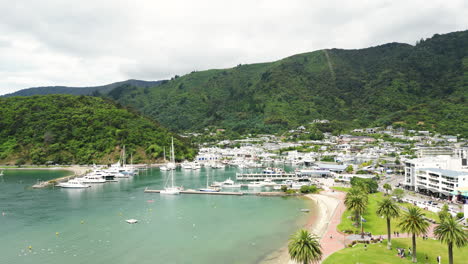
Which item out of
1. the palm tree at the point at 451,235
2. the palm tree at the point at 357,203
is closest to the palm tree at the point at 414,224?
the palm tree at the point at 451,235

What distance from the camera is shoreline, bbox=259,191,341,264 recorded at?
129 ft

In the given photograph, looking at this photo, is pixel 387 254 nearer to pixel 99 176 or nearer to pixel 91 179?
pixel 91 179

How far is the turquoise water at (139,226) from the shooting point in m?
42.1

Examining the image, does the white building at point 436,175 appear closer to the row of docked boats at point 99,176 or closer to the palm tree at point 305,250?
the palm tree at point 305,250

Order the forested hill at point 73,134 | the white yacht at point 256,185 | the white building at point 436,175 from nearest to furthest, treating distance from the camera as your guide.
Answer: the white building at point 436,175 < the white yacht at point 256,185 < the forested hill at point 73,134

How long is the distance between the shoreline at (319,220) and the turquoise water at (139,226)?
4.49 feet

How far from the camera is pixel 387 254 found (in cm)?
3509

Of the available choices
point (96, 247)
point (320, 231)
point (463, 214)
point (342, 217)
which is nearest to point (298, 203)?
point (342, 217)

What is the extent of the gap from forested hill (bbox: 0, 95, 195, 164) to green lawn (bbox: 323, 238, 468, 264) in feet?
377

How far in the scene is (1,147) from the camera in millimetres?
144875


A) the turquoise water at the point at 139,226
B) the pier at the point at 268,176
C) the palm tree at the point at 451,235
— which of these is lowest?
the turquoise water at the point at 139,226

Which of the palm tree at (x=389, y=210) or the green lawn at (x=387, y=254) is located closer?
the green lawn at (x=387, y=254)

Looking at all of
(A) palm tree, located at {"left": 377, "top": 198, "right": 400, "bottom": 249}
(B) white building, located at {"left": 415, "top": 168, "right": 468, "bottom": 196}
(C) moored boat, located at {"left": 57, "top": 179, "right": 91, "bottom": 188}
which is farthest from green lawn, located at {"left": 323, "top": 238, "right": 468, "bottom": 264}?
(C) moored boat, located at {"left": 57, "top": 179, "right": 91, "bottom": 188}

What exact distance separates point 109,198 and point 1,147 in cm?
10211
